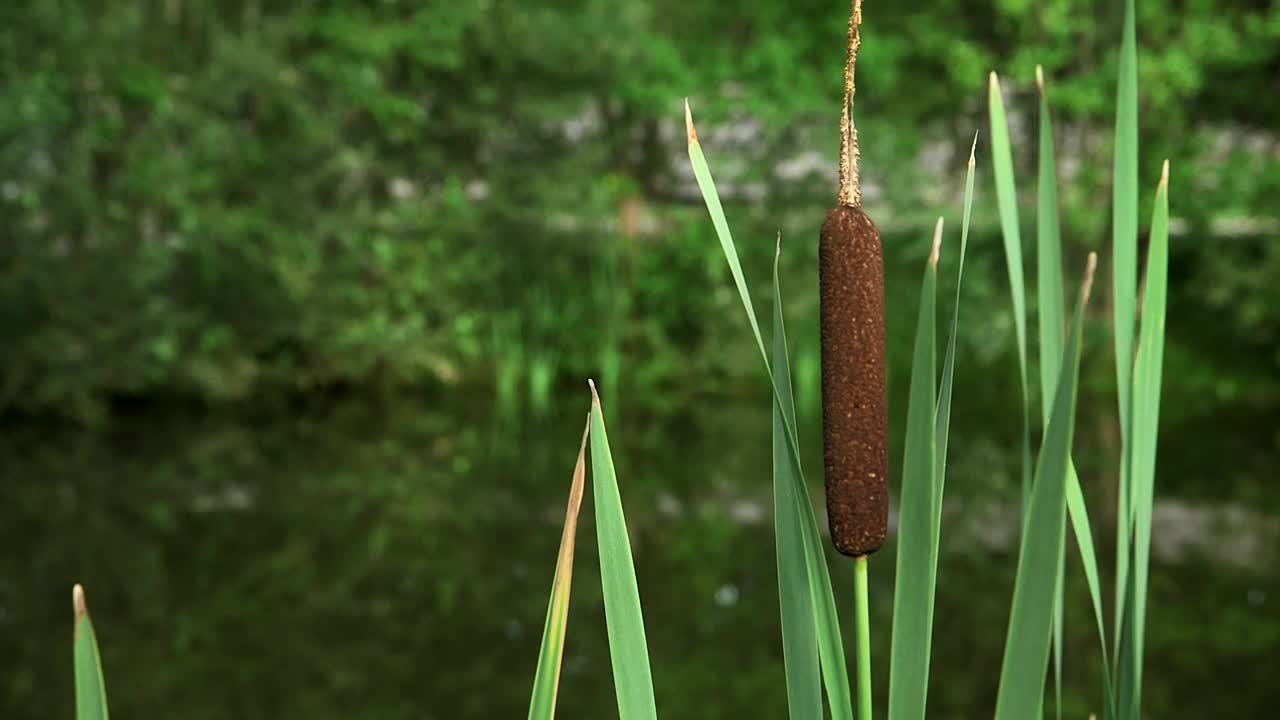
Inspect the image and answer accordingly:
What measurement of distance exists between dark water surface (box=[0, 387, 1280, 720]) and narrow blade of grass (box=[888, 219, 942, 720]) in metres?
3.36

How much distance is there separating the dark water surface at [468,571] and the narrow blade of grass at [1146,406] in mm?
3276

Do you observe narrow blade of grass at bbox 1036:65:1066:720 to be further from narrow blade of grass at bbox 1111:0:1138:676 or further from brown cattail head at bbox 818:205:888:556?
brown cattail head at bbox 818:205:888:556

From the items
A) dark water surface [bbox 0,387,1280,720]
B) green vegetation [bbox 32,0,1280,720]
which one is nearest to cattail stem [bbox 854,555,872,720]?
dark water surface [bbox 0,387,1280,720]

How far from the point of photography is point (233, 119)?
8.73 metres

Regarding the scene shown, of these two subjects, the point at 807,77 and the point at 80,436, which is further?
the point at 807,77

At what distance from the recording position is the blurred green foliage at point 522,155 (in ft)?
27.6

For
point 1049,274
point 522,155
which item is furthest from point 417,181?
point 1049,274

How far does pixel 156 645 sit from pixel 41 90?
3.61 metres

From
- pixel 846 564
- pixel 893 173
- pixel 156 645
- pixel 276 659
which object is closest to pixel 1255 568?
pixel 846 564

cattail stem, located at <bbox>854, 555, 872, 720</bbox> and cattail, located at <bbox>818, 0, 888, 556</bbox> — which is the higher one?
cattail, located at <bbox>818, 0, 888, 556</bbox>

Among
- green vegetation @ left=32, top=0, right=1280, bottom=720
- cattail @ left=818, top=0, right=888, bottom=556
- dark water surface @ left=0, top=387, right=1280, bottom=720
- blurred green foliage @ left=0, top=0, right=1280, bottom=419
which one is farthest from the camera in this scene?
blurred green foliage @ left=0, top=0, right=1280, bottom=419

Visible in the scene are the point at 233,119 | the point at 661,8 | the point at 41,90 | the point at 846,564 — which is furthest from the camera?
the point at 661,8

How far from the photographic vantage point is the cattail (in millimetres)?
927

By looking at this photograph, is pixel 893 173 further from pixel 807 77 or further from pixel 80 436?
pixel 80 436
